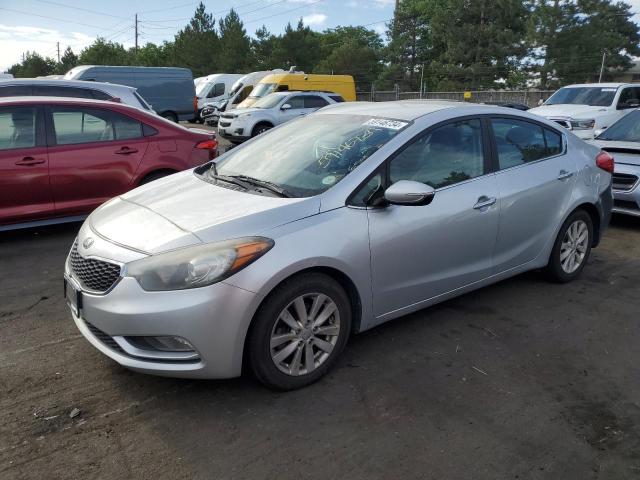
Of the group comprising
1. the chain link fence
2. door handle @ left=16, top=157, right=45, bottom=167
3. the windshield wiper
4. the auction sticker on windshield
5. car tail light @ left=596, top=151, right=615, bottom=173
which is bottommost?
door handle @ left=16, top=157, right=45, bottom=167


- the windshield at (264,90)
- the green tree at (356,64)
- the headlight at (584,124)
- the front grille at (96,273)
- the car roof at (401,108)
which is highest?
the green tree at (356,64)

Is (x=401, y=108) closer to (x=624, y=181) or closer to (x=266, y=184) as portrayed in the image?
(x=266, y=184)

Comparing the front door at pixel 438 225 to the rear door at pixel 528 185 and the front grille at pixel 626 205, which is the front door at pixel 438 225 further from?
the front grille at pixel 626 205

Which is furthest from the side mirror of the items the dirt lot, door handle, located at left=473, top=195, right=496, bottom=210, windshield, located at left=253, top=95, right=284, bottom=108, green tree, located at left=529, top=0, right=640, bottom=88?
green tree, located at left=529, top=0, right=640, bottom=88

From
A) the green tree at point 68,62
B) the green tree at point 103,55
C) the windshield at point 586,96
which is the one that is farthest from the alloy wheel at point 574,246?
the green tree at point 68,62

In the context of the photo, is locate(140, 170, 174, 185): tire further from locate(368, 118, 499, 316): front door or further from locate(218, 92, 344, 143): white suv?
locate(218, 92, 344, 143): white suv

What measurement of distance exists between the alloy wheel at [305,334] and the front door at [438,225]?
0.37 m

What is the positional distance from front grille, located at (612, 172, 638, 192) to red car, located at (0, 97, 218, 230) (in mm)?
5217

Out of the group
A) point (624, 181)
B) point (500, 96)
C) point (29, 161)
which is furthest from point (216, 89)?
point (624, 181)

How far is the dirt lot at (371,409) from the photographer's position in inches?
100

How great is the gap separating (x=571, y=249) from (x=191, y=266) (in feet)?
11.5

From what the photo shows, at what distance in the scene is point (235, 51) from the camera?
192 feet

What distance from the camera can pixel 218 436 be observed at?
2.73m

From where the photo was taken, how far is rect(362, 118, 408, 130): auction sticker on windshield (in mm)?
3723
